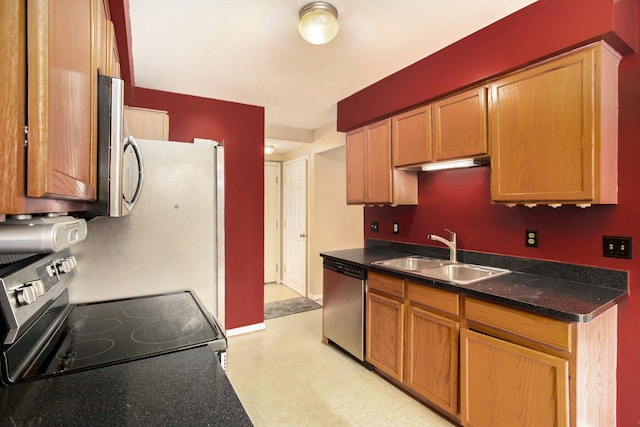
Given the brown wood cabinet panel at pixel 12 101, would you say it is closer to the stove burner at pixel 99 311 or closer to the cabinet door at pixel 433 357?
the stove burner at pixel 99 311

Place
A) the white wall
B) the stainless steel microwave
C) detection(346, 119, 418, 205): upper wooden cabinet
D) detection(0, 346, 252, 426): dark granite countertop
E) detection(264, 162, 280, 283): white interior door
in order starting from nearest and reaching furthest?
detection(0, 346, 252, 426): dark granite countertop
the stainless steel microwave
detection(346, 119, 418, 205): upper wooden cabinet
the white wall
detection(264, 162, 280, 283): white interior door

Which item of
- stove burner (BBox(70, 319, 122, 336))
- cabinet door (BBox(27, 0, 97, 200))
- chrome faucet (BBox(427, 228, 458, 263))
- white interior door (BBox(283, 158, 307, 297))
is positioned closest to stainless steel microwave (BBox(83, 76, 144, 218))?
cabinet door (BBox(27, 0, 97, 200))

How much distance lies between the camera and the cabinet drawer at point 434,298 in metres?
1.90

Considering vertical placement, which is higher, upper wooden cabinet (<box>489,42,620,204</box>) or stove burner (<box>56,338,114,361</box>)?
upper wooden cabinet (<box>489,42,620,204</box>)

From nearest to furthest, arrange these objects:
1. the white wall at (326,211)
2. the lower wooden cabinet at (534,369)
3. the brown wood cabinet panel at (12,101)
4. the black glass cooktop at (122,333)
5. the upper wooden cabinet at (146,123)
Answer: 1. the brown wood cabinet panel at (12,101)
2. the black glass cooktop at (122,333)
3. the lower wooden cabinet at (534,369)
4. the upper wooden cabinet at (146,123)
5. the white wall at (326,211)

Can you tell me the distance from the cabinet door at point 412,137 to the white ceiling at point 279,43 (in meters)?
0.42

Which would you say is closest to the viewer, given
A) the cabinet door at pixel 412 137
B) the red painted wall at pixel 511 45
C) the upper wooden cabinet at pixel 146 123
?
the red painted wall at pixel 511 45

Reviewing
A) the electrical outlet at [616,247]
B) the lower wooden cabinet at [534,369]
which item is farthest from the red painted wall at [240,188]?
the electrical outlet at [616,247]

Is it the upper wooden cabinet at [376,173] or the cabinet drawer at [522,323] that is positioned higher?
the upper wooden cabinet at [376,173]

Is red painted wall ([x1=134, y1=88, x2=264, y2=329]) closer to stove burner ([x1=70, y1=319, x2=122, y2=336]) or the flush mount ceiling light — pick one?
the flush mount ceiling light

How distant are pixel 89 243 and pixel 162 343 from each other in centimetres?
93

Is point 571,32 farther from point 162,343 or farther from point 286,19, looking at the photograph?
point 162,343

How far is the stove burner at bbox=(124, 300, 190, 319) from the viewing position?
4.94 ft

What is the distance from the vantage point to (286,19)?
1.91m
